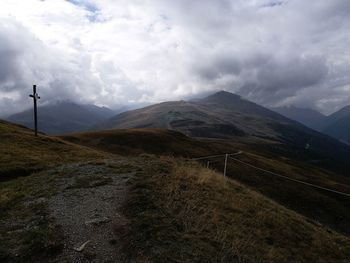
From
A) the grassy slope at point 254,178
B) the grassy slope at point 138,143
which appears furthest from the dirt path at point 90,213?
the grassy slope at point 138,143

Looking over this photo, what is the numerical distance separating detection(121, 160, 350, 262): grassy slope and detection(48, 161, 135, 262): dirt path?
2.51 ft

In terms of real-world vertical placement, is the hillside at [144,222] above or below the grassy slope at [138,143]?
above

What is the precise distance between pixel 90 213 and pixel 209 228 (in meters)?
5.69

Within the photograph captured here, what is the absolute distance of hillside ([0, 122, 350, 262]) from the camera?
13.3 meters

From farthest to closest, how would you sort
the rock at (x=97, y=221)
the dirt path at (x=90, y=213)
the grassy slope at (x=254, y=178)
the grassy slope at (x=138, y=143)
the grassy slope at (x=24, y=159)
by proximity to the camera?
the grassy slope at (x=138, y=143), the grassy slope at (x=254, y=178), the grassy slope at (x=24, y=159), the rock at (x=97, y=221), the dirt path at (x=90, y=213)

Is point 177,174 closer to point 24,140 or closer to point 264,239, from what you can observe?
point 264,239

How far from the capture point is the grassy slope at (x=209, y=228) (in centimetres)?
1383

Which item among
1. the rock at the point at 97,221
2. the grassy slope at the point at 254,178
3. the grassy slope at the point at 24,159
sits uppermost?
the rock at the point at 97,221

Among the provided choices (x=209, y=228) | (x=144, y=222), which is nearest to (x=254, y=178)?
(x=209, y=228)

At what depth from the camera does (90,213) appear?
16.4 metres

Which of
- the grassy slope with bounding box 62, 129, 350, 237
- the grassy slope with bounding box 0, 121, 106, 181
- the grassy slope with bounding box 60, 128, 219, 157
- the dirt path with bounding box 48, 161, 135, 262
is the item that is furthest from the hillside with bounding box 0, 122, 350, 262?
the grassy slope with bounding box 60, 128, 219, 157

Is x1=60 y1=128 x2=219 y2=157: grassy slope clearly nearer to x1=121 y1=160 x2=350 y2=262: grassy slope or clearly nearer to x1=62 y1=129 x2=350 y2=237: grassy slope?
x1=62 y1=129 x2=350 y2=237: grassy slope

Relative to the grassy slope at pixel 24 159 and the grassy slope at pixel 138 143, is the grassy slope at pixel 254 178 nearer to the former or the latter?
the grassy slope at pixel 138 143

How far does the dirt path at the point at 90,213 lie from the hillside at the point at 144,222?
0.13 feet
